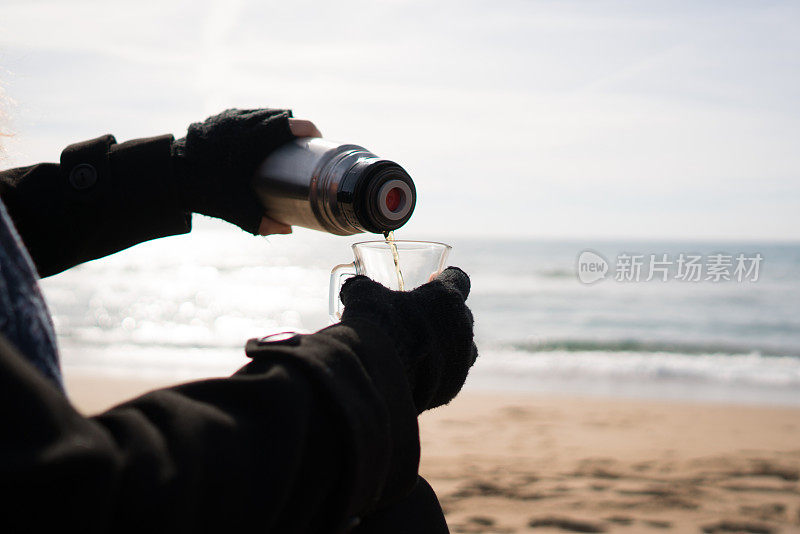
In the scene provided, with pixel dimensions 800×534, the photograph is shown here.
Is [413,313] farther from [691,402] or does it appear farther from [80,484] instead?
[691,402]

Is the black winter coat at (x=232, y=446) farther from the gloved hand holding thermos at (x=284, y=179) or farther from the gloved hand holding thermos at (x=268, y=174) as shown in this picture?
the gloved hand holding thermos at (x=268, y=174)

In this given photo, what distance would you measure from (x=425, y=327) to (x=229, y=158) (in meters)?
0.61

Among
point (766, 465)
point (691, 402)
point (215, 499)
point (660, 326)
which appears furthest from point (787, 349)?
point (215, 499)

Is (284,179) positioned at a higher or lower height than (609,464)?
higher

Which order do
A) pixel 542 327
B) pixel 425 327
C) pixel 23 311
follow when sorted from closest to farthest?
pixel 23 311, pixel 425 327, pixel 542 327

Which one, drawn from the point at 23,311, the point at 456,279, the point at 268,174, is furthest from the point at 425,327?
the point at 268,174

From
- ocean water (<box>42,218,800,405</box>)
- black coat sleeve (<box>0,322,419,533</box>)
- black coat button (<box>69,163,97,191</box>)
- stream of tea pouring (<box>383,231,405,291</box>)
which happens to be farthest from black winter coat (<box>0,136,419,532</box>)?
ocean water (<box>42,218,800,405</box>)

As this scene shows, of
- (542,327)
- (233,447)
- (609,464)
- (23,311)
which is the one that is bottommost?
(542,327)

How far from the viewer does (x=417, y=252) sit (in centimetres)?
116

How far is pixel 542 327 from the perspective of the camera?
34.4ft

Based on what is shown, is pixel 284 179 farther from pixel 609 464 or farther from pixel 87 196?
pixel 609 464

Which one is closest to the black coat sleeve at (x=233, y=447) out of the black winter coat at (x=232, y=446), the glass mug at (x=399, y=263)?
the black winter coat at (x=232, y=446)

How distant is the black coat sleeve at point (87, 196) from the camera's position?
1261 millimetres

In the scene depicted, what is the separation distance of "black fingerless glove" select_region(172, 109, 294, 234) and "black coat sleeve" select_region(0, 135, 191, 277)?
0.04 m
